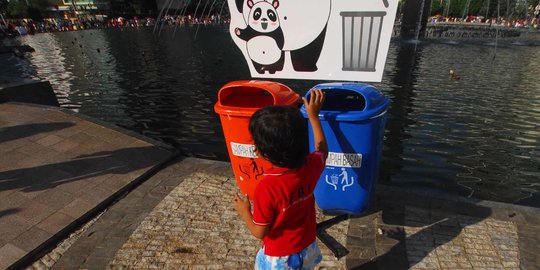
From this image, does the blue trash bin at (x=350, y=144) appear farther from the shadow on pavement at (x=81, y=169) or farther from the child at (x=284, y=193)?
the shadow on pavement at (x=81, y=169)

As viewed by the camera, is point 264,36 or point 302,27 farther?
point 264,36

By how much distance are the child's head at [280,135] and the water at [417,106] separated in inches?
179

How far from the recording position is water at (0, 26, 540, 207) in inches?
233

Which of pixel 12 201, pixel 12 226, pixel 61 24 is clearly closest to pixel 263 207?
pixel 12 226

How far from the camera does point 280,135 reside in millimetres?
1596

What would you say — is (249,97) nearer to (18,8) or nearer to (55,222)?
(55,222)

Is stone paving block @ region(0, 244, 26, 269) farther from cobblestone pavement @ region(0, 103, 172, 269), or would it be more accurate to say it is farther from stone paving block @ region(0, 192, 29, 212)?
stone paving block @ region(0, 192, 29, 212)

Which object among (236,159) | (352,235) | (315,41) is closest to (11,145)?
(236,159)

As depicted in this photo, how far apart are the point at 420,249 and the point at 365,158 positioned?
109 centimetres

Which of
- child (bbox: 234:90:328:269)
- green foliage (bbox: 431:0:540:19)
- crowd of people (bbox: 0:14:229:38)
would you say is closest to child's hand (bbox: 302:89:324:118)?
child (bbox: 234:90:328:269)

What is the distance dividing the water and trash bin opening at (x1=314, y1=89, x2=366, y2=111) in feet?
9.26

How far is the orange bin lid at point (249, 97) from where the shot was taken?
3.10m

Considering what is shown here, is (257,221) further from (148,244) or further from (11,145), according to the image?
(11,145)

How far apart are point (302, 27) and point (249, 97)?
3.29 feet
